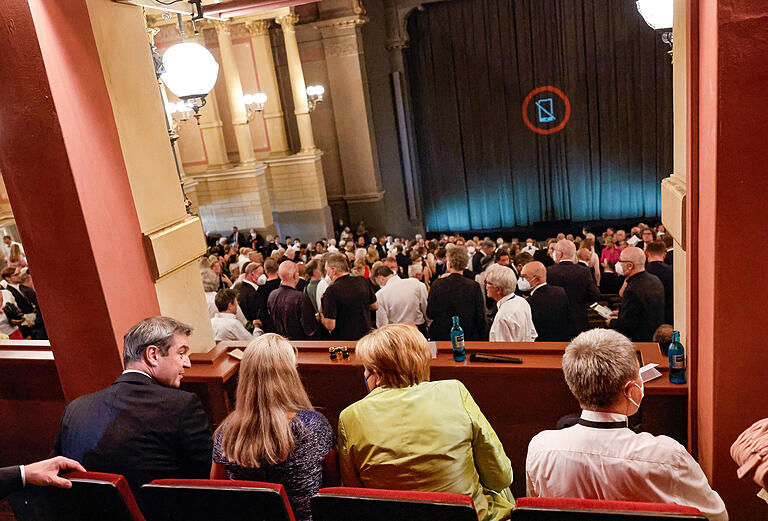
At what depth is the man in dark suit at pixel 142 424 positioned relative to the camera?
2195mm

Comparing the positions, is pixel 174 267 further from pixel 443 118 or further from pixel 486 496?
pixel 443 118

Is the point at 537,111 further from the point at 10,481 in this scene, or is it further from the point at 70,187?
the point at 10,481

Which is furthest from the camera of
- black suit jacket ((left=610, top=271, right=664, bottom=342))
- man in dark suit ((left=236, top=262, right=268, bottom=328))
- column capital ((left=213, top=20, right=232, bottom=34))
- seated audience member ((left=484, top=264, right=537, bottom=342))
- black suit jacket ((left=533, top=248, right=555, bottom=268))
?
column capital ((left=213, top=20, right=232, bottom=34))

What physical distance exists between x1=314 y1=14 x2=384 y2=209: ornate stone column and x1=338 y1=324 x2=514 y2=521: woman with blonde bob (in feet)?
40.0

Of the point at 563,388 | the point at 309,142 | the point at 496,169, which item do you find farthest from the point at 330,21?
the point at 563,388

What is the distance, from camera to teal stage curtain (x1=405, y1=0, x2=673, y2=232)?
13344mm

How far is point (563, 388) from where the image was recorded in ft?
8.98

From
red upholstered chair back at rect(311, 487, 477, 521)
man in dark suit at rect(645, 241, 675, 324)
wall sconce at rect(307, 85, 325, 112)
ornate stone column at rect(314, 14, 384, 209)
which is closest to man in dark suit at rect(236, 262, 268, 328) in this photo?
man in dark suit at rect(645, 241, 675, 324)

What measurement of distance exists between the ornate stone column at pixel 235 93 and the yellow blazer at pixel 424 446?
→ 1143 cm

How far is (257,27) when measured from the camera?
42.4 ft

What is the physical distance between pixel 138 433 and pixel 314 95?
12388 mm

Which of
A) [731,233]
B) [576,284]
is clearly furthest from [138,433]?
[576,284]

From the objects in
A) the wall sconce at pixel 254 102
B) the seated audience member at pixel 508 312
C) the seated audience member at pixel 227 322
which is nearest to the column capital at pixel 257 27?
the wall sconce at pixel 254 102

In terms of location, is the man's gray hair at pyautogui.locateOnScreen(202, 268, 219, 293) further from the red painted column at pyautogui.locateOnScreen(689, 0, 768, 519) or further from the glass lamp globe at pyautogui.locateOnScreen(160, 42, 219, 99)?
the red painted column at pyautogui.locateOnScreen(689, 0, 768, 519)
